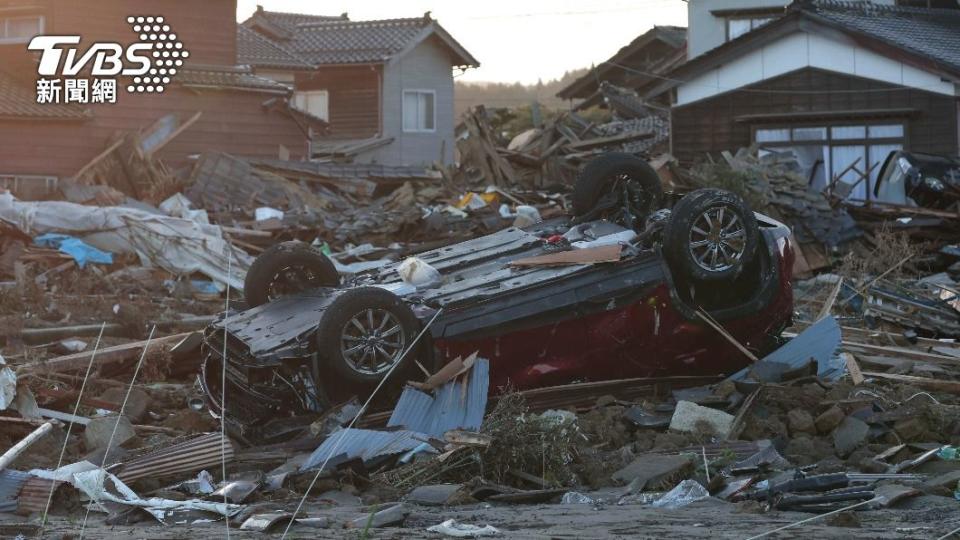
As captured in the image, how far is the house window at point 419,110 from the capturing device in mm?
48319

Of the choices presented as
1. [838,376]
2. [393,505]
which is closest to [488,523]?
[393,505]

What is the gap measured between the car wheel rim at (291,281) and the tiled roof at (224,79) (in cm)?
2521

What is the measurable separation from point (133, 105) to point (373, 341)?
26.9 m

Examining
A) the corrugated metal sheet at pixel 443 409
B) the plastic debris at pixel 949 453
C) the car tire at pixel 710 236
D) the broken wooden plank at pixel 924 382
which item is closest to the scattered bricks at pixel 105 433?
the corrugated metal sheet at pixel 443 409

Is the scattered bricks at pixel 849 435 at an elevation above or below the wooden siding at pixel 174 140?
below

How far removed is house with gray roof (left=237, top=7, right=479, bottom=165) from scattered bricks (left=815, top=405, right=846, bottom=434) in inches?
1448

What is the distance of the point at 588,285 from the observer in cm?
1048

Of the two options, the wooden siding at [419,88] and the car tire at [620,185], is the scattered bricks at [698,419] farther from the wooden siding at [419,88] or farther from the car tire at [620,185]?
the wooden siding at [419,88]

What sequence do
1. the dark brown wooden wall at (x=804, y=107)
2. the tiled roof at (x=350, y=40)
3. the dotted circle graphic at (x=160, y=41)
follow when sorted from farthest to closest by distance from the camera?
1. the tiled roof at (x=350, y=40)
2. the dotted circle graphic at (x=160, y=41)
3. the dark brown wooden wall at (x=804, y=107)

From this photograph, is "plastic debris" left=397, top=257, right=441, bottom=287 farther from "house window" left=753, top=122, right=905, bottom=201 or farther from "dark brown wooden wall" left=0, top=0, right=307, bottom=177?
"dark brown wooden wall" left=0, top=0, right=307, bottom=177

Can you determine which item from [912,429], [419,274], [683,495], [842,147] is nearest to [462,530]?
[683,495]

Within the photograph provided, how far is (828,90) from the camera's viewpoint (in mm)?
33656

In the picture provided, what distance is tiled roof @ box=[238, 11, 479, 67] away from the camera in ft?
156

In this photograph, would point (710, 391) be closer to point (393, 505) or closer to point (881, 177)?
point (393, 505)
